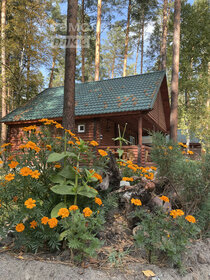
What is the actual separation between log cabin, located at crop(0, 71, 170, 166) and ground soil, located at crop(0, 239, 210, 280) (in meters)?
6.25

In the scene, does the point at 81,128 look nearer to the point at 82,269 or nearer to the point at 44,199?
the point at 44,199

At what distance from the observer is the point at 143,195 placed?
9.17ft

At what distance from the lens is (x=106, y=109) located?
9.60 metres

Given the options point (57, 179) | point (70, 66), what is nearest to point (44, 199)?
point (57, 179)

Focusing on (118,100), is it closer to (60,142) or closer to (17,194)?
(60,142)

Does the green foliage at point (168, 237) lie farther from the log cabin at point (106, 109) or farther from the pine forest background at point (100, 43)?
the pine forest background at point (100, 43)

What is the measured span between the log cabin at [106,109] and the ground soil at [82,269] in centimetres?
625

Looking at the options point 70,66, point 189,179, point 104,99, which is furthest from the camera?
point 104,99

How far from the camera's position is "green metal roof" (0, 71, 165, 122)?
9.38 m

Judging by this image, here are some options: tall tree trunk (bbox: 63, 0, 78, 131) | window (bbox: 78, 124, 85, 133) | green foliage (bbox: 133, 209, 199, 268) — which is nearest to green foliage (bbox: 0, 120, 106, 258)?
green foliage (bbox: 133, 209, 199, 268)

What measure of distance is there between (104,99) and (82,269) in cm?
925

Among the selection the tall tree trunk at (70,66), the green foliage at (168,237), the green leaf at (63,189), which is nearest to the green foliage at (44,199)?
the green leaf at (63,189)

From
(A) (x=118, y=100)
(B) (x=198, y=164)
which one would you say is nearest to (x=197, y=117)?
(A) (x=118, y=100)

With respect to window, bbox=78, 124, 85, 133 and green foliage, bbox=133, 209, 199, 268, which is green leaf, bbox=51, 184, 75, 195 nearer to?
green foliage, bbox=133, 209, 199, 268
